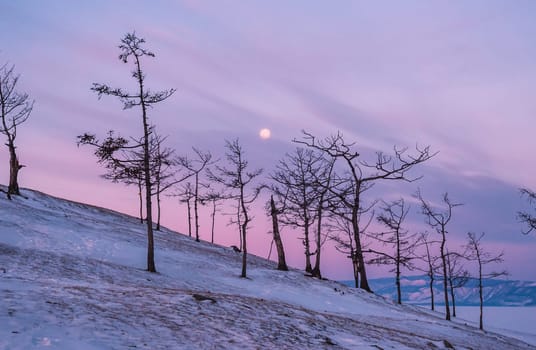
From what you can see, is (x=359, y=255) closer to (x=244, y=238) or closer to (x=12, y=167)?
(x=244, y=238)

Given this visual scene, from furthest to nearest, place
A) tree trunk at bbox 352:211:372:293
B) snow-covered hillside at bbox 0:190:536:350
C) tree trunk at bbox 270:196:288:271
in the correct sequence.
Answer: tree trunk at bbox 270:196:288:271 → tree trunk at bbox 352:211:372:293 → snow-covered hillside at bbox 0:190:536:350

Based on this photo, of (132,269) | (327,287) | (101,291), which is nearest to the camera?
(101,291)

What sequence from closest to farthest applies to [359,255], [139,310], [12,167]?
1. [139,310]
2. [359,255]
3. [12,167]

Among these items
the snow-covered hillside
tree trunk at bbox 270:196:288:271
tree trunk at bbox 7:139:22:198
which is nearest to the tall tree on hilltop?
tree trunk at bbox 270:196:288:271

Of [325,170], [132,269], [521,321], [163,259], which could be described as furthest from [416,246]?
[521,321]

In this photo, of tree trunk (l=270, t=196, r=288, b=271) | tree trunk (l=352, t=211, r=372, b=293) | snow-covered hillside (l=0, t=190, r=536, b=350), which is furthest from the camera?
tree trunk (l=270, t=196, r=288, b=271)

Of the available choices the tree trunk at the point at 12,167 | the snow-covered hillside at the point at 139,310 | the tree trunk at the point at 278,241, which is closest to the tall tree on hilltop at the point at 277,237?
the tree trunk at the point at 278,241

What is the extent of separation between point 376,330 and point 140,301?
7.15m

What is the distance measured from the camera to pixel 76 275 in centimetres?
1555

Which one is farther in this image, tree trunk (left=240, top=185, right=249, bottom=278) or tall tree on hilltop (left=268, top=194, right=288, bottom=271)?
tall tree on hilltop (left=268, top=194, right=288, bottom=271)

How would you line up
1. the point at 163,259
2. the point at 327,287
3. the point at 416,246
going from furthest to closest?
the point at 416,246 < the point at 327,287 < the point at 163,259

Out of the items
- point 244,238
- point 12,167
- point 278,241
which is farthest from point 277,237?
point 12,167

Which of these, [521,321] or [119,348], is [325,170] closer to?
[119,348]

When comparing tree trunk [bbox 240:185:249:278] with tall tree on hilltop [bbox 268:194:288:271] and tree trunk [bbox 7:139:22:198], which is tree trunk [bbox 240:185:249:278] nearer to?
tall tree on hilltop [bbox 268:194:288:271]
